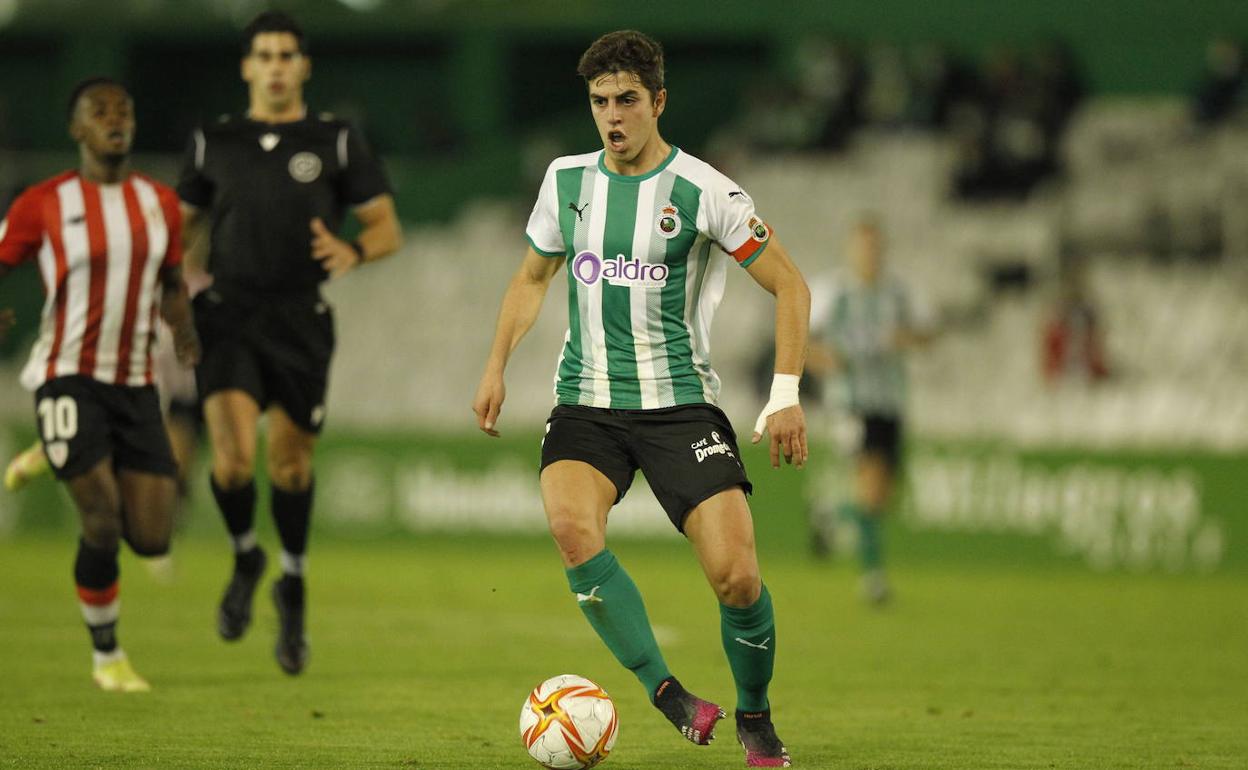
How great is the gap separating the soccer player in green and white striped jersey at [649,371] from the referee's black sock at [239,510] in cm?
240

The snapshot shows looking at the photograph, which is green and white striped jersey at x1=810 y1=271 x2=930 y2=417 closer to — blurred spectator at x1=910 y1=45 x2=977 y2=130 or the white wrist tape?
the white wrist tape

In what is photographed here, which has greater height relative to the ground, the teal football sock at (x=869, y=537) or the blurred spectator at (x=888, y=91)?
the blurred spectator at (x=888, y=91)

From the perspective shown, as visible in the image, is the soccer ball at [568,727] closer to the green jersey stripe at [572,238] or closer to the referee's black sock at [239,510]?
the green jersey stripe at [572,238]

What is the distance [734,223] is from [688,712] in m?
1.46

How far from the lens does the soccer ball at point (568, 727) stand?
5.45 metres

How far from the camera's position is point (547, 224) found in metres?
5.89

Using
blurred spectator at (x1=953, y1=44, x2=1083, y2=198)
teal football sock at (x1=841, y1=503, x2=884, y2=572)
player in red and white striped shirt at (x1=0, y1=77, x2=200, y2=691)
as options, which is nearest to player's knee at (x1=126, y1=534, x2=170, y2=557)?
player in red and white striped shirt at (x1=0, y1=77, x2=200, y2=691)

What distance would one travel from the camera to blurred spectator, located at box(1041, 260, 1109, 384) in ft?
55.4

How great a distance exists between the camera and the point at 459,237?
2258 cm

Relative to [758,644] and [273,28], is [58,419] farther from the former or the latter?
[758,644]

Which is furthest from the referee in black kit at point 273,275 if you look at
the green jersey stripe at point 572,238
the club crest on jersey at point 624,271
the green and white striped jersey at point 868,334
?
the green and white striped jersey at point 868,334

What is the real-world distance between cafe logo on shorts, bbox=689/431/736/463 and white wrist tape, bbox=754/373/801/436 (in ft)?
0.64

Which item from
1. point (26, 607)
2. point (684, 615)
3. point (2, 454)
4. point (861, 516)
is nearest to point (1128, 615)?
point (861, 516)

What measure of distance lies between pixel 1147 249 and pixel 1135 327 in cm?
111
